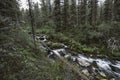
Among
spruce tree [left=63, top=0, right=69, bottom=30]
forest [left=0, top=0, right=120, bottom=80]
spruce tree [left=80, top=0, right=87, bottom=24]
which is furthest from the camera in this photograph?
spruce tree [left=80, top=0, right=87, bottom=24]

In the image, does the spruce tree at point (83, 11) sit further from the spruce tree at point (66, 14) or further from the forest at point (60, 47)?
the spruce tree at point (66, 14)

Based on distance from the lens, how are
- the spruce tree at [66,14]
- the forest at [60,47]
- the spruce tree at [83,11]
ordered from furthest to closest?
the spruce tree at [83,11]
the spruce tree at [66,14]
the forest at [60,47]

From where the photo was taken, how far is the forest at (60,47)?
686 centimetres

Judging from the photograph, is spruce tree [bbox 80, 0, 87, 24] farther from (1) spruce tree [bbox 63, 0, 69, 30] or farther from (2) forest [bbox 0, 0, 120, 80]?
(1) spruce tree [bbox 63, 0, 69, 30]

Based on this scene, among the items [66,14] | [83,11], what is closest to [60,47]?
[66,14]

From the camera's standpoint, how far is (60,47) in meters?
22.1

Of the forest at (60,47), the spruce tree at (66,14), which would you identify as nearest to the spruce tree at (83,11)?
the forest at (60,47)

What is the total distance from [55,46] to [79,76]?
1383 centimetres

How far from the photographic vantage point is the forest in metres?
6.86

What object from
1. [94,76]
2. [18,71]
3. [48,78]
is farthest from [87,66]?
[18,71]

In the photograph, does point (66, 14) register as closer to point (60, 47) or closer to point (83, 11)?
point (83, 11)

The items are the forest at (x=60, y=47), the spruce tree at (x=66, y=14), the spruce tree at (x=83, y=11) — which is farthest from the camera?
the spruce tree at (x=83, y=11)

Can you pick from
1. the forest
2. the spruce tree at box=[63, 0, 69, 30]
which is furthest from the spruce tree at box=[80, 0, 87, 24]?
the spruce tree at box=[63, 0, 69, 30]

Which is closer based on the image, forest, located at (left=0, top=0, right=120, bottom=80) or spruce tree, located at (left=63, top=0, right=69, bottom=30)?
forest, located at (left=0, top=0, right=120, bottom=80)
